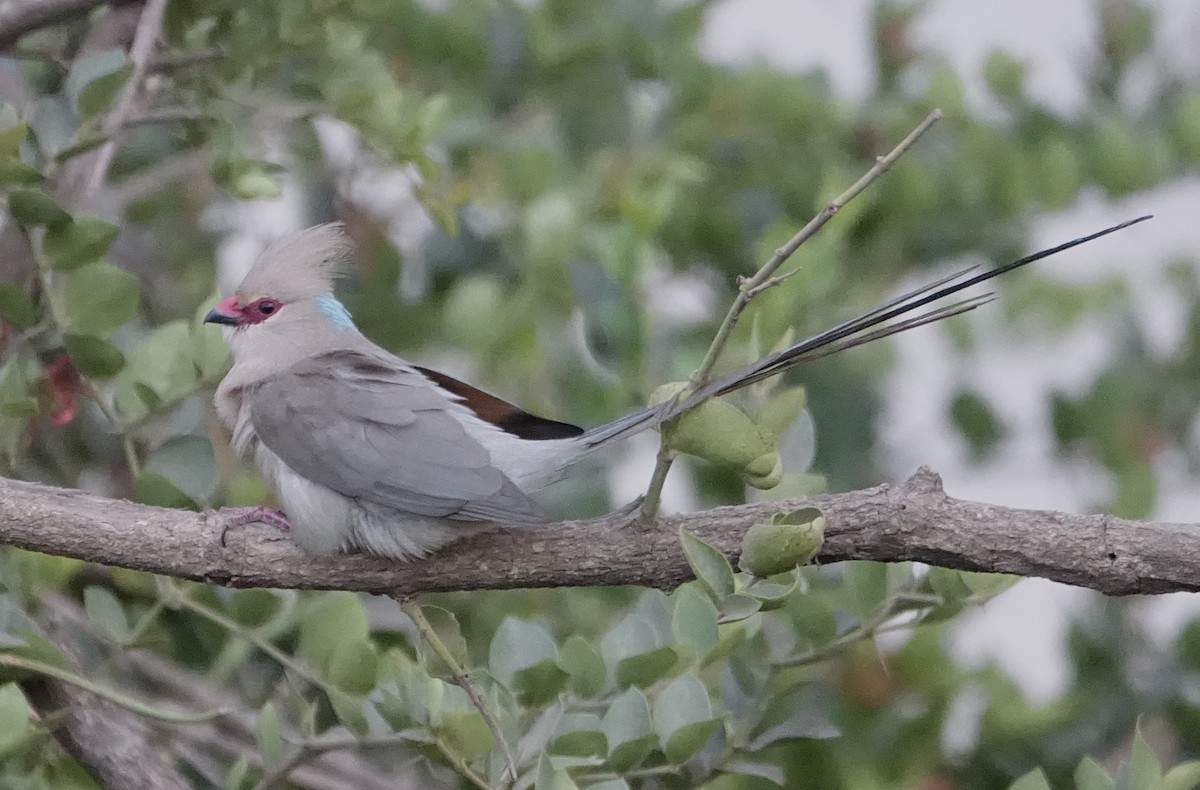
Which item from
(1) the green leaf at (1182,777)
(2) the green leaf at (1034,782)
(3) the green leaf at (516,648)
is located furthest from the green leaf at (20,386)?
(1) the green leaf at (1182,777)

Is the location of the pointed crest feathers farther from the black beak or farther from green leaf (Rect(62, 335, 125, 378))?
green leaf (Rect(62, 335, 125, 378))

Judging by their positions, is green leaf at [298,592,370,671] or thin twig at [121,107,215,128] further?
thin twig at [121,107,215,128]

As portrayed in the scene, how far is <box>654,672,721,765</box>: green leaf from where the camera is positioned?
116cm

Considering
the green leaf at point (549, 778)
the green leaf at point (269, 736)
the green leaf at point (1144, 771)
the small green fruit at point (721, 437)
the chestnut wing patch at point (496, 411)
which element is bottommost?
the green leaf at point (269, 736)

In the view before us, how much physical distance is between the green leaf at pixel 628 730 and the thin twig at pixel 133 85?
2.67ft

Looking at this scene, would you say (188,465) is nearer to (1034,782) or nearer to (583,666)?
(583,666)

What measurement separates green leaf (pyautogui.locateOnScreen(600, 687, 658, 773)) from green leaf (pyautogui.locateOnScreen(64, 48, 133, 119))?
2.51 ft

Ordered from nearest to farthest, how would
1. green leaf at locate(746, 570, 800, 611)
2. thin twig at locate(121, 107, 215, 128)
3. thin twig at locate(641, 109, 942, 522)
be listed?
thin twig at locate(641, 109, 942, 522) → green leaf at locate(746, 570, 800, 611) → thin twig at locate(121, 107, 215, 128)

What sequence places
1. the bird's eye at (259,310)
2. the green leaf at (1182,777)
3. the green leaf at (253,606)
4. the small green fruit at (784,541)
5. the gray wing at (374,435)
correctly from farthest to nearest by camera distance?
the bird's eye at (259,310)
the green leaf at (253,606)
the gray wing at (374,435)
the green leaf at (1182,777)
the small green fruit at (784,541)

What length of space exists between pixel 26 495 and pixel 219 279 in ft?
3.92

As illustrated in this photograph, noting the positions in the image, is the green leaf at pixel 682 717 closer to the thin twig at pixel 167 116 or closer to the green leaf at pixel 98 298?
the green leaf at pixel 98 298

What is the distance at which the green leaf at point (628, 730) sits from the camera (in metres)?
1.15

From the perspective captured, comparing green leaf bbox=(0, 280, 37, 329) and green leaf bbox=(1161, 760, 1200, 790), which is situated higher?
green leaf bbox=(0, 280, 37, 329)

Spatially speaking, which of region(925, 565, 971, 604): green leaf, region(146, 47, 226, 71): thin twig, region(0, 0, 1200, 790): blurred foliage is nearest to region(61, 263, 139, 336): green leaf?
region(0, 0, 1200, 790): blurred foliage
